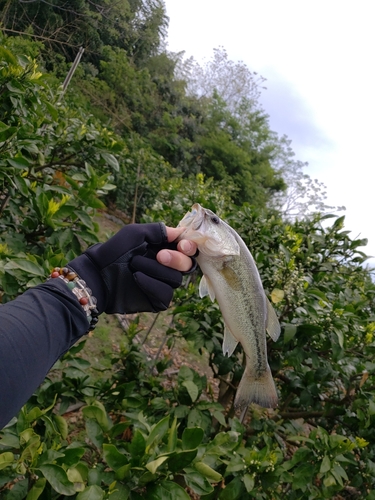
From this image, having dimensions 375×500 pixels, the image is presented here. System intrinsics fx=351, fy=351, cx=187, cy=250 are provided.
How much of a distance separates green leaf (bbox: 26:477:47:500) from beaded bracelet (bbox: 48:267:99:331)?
724mm

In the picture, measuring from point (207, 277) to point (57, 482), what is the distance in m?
1.06

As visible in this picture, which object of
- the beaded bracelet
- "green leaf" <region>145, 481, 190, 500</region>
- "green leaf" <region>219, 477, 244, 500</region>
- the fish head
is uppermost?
the fish head

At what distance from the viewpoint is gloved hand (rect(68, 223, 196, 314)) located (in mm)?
1431

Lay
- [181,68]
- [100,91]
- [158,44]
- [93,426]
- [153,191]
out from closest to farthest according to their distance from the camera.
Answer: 1. [93,426]
2. [153,191]
3. [100,91]
4. [158,44]
5. [181,68]

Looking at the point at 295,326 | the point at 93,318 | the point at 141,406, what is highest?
the point at 295,326

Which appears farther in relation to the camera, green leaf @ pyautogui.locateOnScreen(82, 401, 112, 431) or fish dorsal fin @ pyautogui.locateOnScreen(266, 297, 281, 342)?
green leaf @ pyautogui.locateOnScreen(82, 401, 112, 431)

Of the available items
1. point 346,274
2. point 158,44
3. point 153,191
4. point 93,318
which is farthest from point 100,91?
point 93,318

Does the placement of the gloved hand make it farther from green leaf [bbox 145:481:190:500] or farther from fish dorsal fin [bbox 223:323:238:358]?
green leaf [bbox 145:481:190:500]

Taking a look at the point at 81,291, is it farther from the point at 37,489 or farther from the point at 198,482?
the point at 198,482

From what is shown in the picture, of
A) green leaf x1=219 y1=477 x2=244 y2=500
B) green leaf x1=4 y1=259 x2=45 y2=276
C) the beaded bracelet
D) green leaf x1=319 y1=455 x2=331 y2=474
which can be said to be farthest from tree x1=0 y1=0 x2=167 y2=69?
green leaf x1=319 y1=455 x2=331 y2=474

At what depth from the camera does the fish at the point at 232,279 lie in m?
1.61

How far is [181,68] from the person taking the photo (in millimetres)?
24594

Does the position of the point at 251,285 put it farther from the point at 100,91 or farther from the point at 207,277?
the point at 100,91

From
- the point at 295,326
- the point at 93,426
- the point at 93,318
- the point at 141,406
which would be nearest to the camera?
the point at 93,318
